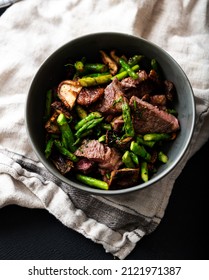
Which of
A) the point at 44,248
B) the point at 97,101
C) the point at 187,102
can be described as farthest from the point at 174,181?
the point at 44,248

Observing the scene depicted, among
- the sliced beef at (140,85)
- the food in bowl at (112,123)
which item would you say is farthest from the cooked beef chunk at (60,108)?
the sliced beef at (140,85)

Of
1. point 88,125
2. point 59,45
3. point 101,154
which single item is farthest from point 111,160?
point 59,45

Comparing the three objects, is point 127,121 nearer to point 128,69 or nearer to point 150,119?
point 150,119

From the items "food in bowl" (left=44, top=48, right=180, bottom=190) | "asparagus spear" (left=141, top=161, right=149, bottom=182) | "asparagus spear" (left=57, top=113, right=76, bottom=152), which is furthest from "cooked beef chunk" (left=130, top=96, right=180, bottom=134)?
"asparagus spear" (left=57, top=113, right=76, bottom=152)

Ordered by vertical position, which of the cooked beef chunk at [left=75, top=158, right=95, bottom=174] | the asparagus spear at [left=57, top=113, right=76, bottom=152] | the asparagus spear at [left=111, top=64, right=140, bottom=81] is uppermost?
the asparagus spear at [left=111, top=64, right=140, bottom=81]

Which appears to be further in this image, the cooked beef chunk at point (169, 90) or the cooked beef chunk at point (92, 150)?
the cooked beef chunk at point (169, 90)

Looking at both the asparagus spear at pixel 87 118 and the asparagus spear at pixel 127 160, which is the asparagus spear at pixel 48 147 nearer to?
the asparagus spear at pixel 87 118

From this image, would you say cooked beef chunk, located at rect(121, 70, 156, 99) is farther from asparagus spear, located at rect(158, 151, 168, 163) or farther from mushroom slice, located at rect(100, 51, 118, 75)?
asparagus spear, located at rect(158, 151, 168, 163)
